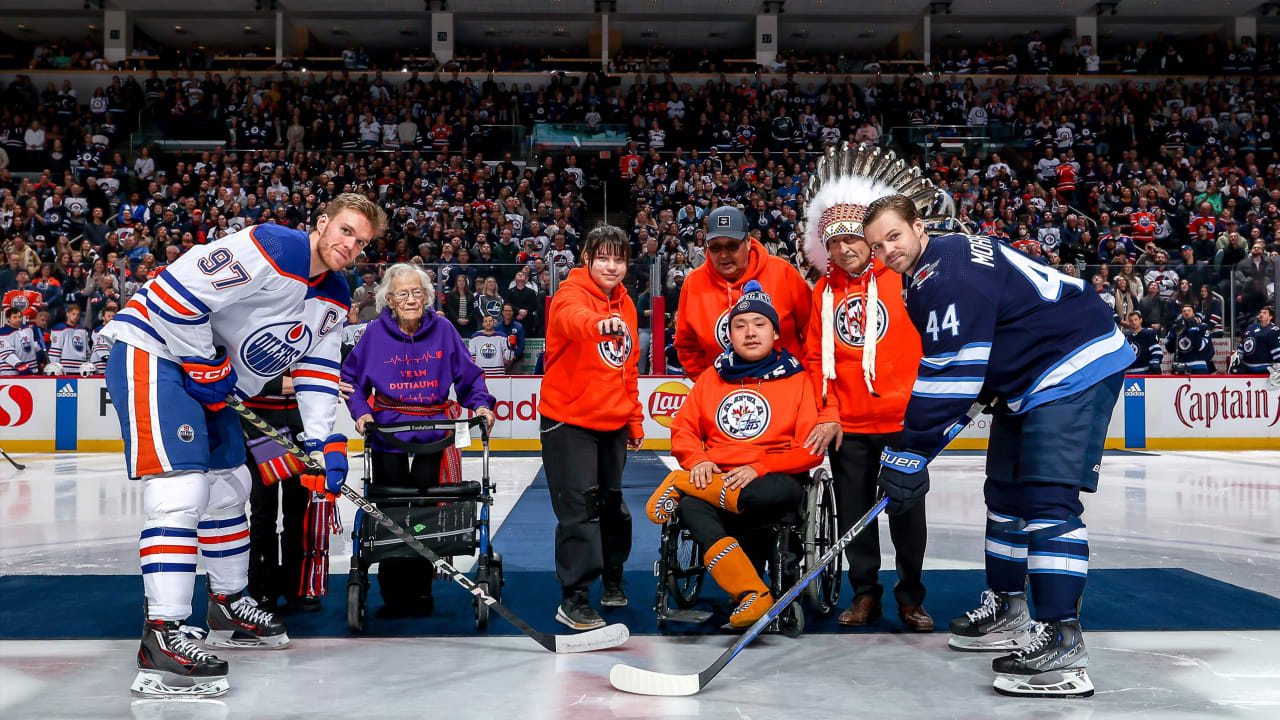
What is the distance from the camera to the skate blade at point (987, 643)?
11.1 ft

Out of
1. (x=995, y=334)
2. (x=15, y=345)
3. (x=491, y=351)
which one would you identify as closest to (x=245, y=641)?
(x=995, y=334)

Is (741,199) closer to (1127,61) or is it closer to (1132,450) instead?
(1132,450)

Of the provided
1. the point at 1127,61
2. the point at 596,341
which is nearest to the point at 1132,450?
the point at 596,341

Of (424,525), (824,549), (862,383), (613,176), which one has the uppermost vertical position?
(613,176)

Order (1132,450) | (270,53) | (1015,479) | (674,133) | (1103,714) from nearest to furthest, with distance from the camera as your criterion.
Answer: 1. (1103,714)
2. (1015,479)
3. (1132,450)
4. (674,133)
5. (270,53)

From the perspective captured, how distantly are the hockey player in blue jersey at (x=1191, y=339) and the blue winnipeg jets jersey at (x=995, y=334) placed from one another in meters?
8.95

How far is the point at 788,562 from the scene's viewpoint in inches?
141

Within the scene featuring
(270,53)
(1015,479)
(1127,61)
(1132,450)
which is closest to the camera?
(1015,479)

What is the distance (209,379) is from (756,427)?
1888mm

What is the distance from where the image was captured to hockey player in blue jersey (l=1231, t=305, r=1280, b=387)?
1088cm

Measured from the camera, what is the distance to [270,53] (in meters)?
24.4

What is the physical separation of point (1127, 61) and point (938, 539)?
66.4 feet

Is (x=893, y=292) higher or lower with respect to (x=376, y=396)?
higher

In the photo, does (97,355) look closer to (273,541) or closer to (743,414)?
(273,541)
